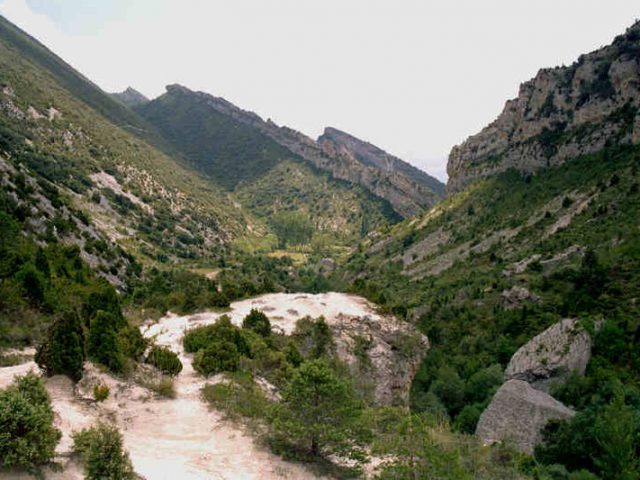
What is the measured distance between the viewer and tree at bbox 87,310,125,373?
615 inches

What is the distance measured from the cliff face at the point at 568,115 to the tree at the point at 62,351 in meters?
83.6

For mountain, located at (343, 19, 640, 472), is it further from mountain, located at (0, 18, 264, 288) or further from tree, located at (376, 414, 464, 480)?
mountain, located at (0, 18, 264, 288)

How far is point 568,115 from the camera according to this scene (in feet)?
301

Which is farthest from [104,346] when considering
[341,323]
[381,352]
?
[381,352]

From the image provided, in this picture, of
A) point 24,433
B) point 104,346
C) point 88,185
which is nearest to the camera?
point 24,433

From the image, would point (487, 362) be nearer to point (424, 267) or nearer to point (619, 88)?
point (424, 267)

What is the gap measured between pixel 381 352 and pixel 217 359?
43.8 ft

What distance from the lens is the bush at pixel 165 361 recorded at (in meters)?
17.4

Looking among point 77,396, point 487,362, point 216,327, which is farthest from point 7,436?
point 487,362

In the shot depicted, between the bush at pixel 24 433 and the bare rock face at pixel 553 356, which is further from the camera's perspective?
the bare rock face at pixel 553 356

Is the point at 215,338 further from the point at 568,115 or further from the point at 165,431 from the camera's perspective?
the point at 568,115

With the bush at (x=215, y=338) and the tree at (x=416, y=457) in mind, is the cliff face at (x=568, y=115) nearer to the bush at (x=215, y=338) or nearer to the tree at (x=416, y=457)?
the bush at (x=215, y=338)

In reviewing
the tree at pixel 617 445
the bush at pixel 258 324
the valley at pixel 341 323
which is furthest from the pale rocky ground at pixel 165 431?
the tree at pixel 617 445

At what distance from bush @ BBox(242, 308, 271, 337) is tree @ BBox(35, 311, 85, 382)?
1204cm
